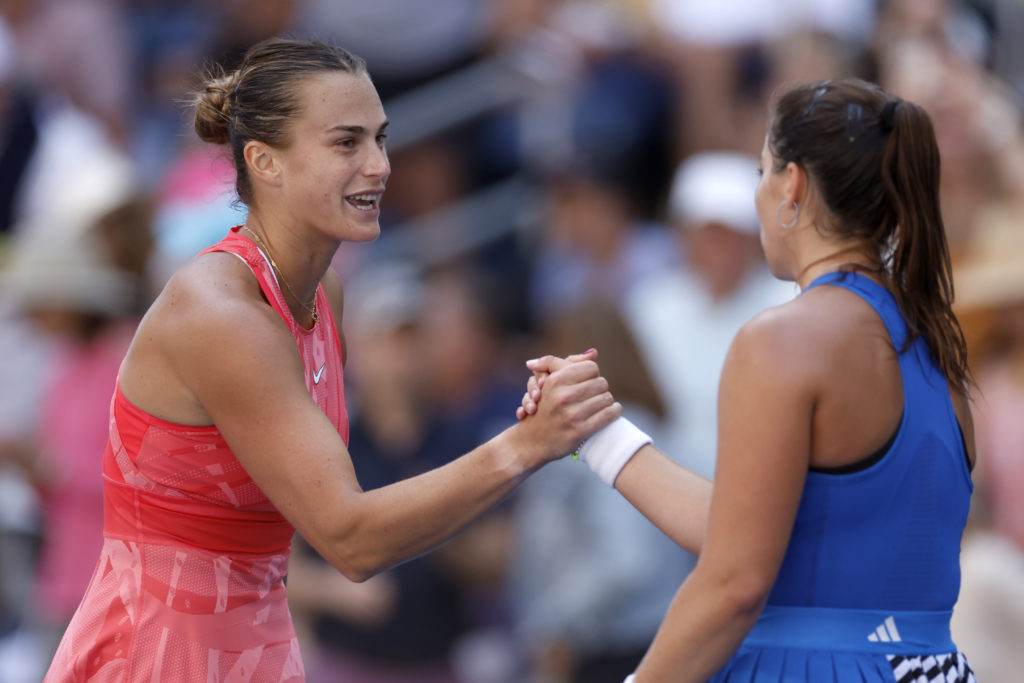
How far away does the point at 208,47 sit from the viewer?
660 cm

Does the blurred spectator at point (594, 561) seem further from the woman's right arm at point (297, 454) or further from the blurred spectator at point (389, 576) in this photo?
the woman's right arm at point (297, 454)

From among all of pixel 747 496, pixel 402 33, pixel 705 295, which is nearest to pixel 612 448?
pixel 747 496

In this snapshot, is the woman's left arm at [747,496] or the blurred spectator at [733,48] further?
the blurred spectator at [733,48]

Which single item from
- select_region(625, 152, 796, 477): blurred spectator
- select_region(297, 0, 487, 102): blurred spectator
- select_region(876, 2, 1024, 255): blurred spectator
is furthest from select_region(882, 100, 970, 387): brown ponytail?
select_region(297, 0, 487, 102): blurred spectator

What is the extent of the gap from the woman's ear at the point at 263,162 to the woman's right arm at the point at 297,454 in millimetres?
262

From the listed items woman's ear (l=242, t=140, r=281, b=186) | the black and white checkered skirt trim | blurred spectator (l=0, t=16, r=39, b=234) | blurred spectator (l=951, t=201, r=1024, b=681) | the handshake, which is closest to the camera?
the black and white checkered skirt trim

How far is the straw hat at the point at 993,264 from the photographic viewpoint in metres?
4.98

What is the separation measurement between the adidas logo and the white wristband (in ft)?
A: 2.11

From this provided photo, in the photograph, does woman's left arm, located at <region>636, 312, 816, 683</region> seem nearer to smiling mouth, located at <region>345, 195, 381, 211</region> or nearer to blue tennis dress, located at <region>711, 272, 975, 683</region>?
blue tennis dress, located at <region>711, 272, 975, 683</region>

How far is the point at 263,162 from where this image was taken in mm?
2576

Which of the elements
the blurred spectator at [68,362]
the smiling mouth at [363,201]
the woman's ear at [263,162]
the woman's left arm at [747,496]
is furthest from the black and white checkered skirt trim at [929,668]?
the blurred spectator at [68,362]

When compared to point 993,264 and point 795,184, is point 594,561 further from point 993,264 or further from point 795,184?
point 795,184

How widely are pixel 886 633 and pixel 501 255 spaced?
156 inches

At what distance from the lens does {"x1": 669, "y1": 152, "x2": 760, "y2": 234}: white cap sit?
5297 millimetres
